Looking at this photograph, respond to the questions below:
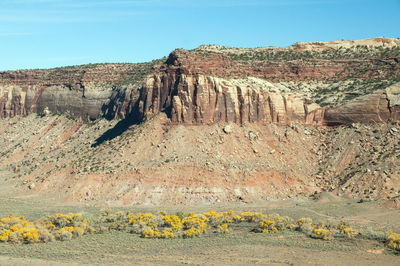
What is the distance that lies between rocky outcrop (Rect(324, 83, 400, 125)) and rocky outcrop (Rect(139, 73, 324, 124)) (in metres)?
3.23

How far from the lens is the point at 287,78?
73.4 metres

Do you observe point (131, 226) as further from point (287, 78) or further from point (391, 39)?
point (391, 39)

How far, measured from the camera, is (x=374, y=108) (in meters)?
63.8

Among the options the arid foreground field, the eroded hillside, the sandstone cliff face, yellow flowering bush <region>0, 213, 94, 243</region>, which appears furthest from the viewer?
the sandstone cliff face

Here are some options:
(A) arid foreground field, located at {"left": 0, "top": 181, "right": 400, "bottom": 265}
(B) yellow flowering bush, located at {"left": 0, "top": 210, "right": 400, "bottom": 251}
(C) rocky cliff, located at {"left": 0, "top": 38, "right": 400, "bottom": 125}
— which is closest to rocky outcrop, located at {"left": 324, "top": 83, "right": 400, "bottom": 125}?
(C) rocky cliff, located at {"left": 0, "top": 38, "right": 400, "bottom": 125}

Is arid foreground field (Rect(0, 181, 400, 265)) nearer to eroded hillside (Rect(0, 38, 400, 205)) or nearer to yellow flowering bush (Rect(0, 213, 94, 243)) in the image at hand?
yellow flowering bush (Rect(0, 213, 94, 243))

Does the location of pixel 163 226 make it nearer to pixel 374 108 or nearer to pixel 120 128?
pixel 120 128

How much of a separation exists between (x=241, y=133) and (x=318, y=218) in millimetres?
15053

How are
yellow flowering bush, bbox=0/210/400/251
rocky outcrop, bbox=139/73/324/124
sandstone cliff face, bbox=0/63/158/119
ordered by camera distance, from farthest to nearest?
sandstone cliff face, bbox=0/63/158/119 < rocky outcrop, bbox=139/73/324/124 < yellow flowering bush, bbox=0/210/400/251

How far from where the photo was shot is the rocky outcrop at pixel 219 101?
2453 inches

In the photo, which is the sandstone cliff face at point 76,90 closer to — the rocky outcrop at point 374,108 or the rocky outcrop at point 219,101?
the rocky outcrop at point 219,101

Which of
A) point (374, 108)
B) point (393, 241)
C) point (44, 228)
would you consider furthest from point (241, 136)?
point (44, 228)

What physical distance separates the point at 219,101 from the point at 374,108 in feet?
54.7

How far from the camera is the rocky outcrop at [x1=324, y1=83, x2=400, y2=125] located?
207 ft
